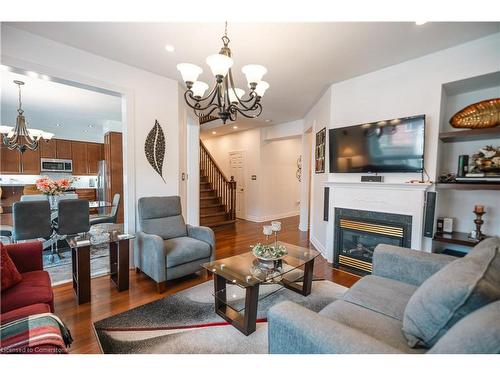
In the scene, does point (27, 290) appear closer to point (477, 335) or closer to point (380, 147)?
point (477, 335)

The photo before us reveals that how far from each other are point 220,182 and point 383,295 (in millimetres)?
5262

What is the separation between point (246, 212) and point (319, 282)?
406cm

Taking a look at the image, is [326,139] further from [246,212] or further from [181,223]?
[246,212]

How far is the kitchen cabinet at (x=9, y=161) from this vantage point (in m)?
5.44

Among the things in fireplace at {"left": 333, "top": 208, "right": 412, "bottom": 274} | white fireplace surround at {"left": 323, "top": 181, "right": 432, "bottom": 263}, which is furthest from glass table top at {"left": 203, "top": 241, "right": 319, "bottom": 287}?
white fireplace surround at {"left": 323, "top": 181, "right": 432, "bottom": 263}

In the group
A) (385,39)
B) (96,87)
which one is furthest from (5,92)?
(385,39)

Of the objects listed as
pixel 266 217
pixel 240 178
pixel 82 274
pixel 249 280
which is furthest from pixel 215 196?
pixel 249 280

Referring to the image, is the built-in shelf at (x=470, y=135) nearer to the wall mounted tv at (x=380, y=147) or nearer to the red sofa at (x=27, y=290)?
the wall mounted tv at (x=380, y=147)

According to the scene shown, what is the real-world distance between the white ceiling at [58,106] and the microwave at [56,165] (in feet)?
2.55

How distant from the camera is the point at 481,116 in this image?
2338mm

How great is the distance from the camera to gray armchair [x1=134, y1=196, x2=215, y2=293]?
2.45 meters

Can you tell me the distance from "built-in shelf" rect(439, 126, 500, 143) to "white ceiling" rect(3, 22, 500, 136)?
92 cm

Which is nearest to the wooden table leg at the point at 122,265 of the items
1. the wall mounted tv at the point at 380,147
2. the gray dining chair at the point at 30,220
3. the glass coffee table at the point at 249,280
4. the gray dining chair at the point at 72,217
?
the glass coffee table at the point at 249,280

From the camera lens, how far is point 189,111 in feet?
13.5
